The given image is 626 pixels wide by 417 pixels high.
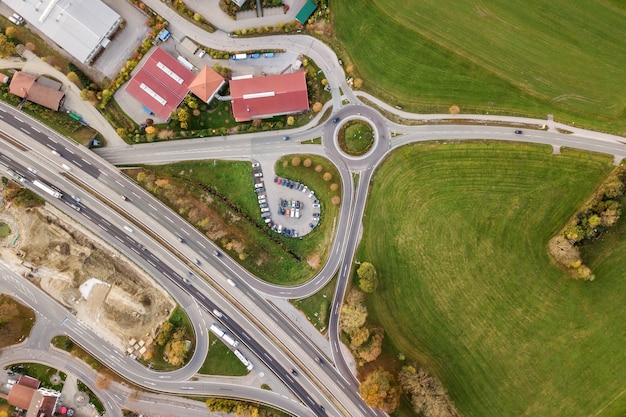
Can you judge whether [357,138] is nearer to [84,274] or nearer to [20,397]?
[84,274]

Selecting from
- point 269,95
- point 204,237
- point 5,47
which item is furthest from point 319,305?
point 5,47

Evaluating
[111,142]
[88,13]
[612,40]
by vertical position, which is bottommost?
[111,142]

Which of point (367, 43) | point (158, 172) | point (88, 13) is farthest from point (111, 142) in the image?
point (367, 43)

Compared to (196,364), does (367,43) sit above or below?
above

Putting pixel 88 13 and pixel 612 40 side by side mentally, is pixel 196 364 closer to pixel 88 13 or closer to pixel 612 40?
pixel 88 13

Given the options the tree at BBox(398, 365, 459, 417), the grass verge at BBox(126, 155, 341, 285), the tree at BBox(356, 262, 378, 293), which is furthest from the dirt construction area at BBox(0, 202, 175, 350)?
the tree at BBox(398, 365, 459, 417)

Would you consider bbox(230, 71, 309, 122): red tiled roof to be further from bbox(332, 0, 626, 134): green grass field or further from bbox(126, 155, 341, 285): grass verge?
bbox(332, 0, 626, 134): green grass field

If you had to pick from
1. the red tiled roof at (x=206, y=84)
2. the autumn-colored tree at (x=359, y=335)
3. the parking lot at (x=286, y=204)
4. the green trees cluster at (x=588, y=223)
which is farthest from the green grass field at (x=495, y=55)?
the autumn-colored tree at (x=359, y=335)
